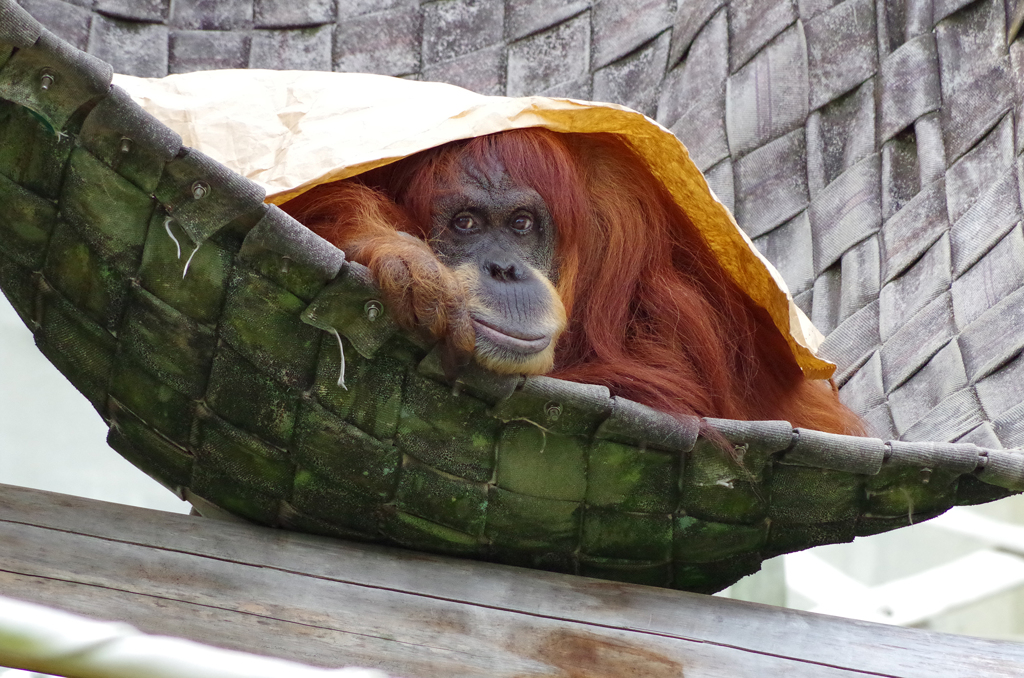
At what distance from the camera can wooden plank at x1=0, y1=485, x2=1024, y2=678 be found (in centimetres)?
102

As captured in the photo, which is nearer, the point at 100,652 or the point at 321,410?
the point at 100,652

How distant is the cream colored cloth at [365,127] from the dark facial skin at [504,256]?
0.12 m

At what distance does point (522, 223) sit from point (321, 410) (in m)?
0.58

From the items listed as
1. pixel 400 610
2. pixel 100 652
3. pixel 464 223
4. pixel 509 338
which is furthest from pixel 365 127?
pixel 100 652

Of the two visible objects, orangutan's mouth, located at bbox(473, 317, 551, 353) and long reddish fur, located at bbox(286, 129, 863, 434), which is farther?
long reddish fur, located at bbox(286, 129, 863, 434)

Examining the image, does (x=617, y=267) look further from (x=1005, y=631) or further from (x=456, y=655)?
(x=1005, y=631)

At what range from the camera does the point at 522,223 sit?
1.55 meters

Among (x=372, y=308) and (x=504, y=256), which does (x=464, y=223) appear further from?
(x=372, y=308)

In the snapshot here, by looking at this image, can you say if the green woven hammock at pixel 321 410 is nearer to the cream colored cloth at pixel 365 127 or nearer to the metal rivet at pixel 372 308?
the metal rivet at pixel 372 308

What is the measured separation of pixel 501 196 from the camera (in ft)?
5.03

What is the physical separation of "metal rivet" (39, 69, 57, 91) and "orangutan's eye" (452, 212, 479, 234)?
0.65 m

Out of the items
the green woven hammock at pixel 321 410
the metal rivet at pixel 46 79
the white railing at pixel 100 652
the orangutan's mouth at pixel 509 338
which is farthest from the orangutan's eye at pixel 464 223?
the white railing at pixel 100 652

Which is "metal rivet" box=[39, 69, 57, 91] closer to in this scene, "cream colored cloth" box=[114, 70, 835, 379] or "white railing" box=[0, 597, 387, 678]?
"cream colored cloth" box=[114, 70, 835, 379]

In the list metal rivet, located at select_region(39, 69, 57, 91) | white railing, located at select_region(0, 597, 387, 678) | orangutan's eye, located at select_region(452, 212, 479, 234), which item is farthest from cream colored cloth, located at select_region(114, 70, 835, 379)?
white railing, located at select_region(0, 597, 387, 678)
